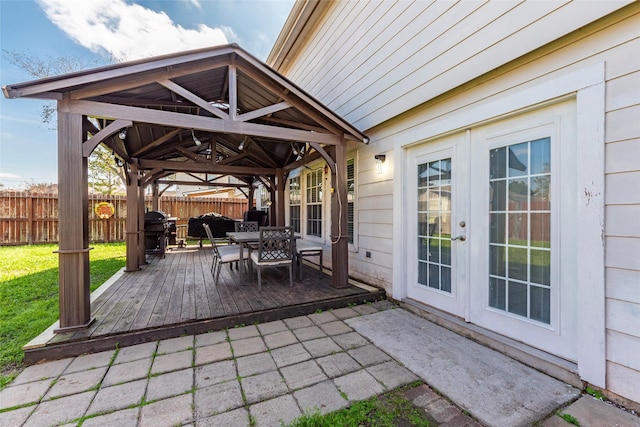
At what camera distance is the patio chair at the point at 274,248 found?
4031mm

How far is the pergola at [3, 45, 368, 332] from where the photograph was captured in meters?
2.61

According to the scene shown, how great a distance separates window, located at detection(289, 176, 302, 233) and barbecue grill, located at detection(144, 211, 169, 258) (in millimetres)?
3327

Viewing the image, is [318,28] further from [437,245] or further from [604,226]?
[604,226]

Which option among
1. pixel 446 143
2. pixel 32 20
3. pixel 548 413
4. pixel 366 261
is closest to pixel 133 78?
pixel 446 143

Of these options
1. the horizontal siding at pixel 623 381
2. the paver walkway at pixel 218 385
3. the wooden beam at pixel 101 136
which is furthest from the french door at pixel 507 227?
the wooden beam at pixel 101 136

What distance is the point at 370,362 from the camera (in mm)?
2352

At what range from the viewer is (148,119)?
2887 mm

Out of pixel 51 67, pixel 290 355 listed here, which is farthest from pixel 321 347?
pixel 51 67

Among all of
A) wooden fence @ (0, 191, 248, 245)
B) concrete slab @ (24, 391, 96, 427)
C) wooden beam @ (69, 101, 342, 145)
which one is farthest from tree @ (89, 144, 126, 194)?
concrete slab @ (24, 391, 96, 427)

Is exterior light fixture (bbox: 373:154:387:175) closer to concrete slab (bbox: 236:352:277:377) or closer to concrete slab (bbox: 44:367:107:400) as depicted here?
concrete slab (bbox: 236:352:277:377)

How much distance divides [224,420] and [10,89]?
127 inches

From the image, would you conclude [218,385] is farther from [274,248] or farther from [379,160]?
[379,160]

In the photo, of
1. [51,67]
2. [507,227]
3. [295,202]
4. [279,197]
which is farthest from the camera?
[51,67]

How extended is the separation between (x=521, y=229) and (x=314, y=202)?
4407 millimetres
